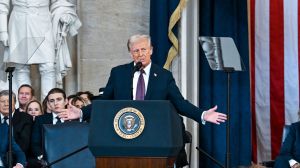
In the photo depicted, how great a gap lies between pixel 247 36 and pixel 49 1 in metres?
2.35

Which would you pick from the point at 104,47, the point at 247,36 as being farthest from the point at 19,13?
the point at 247,36

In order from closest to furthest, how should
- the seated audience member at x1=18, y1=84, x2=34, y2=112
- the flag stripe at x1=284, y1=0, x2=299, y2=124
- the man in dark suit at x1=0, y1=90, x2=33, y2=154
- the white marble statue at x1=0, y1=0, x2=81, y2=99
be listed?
1. the man in dark suit at x1=0, y1=90, x2=33, y2=154
2. the seated audience member at x1=18, y1=84, x2=34, y2=112
3. the white marble statue at x1=0, y1=0, x2=81, y2=99
4. the flag stripe at x1=284, y1=0, x2=299, y2=124

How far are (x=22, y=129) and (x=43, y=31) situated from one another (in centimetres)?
187

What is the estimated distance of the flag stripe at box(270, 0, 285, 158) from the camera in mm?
9953

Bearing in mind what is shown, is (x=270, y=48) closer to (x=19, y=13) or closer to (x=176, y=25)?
(x=176, y=25)

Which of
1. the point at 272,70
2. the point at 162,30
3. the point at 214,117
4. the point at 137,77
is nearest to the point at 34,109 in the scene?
the point at 162,30

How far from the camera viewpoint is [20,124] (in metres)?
7.77

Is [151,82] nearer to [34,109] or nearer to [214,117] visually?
[214,117]

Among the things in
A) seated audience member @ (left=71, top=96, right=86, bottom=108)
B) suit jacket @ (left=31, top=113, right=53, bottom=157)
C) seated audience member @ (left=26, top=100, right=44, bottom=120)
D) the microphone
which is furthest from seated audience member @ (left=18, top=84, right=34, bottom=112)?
the microphone

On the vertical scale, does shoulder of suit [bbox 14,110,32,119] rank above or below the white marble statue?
below

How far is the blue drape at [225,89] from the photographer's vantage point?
9.76 metres

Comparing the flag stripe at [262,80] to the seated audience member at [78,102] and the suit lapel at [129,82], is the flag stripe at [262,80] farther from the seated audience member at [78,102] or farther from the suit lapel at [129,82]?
the suit lapel at [129,82]

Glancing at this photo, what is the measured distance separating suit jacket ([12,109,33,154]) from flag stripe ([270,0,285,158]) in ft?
11.0

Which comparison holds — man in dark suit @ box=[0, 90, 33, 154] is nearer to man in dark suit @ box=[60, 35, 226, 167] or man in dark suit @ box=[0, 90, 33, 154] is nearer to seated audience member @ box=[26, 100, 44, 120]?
seated audience member @ box=[26, 100, 44, 120]
